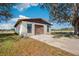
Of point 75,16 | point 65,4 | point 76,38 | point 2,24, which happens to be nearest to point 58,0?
point 65,4

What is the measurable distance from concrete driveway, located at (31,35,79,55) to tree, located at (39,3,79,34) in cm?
15

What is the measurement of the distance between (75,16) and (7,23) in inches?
32.9

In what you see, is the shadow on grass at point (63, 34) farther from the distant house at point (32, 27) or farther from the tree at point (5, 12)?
the tree at point (5, 12)

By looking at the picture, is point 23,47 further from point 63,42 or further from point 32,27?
point 63,42

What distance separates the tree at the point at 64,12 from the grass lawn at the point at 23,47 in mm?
346

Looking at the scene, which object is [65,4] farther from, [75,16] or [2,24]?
[2,24]

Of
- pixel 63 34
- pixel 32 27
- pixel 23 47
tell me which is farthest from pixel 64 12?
pixel 23 47

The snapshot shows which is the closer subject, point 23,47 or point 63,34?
point 23,47

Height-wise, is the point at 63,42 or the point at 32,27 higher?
the point at 32,27

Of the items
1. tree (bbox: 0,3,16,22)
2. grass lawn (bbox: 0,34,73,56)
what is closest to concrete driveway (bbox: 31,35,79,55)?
grass lawn (bbox: 0,34,73,56)

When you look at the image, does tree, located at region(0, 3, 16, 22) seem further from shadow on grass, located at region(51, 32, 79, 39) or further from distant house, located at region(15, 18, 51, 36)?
shadow on grass, located at region(51, 32, 79, 39)

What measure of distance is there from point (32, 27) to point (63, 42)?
1.40 ft

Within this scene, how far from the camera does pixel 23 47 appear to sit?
2.81m

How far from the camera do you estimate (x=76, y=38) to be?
2.85m
